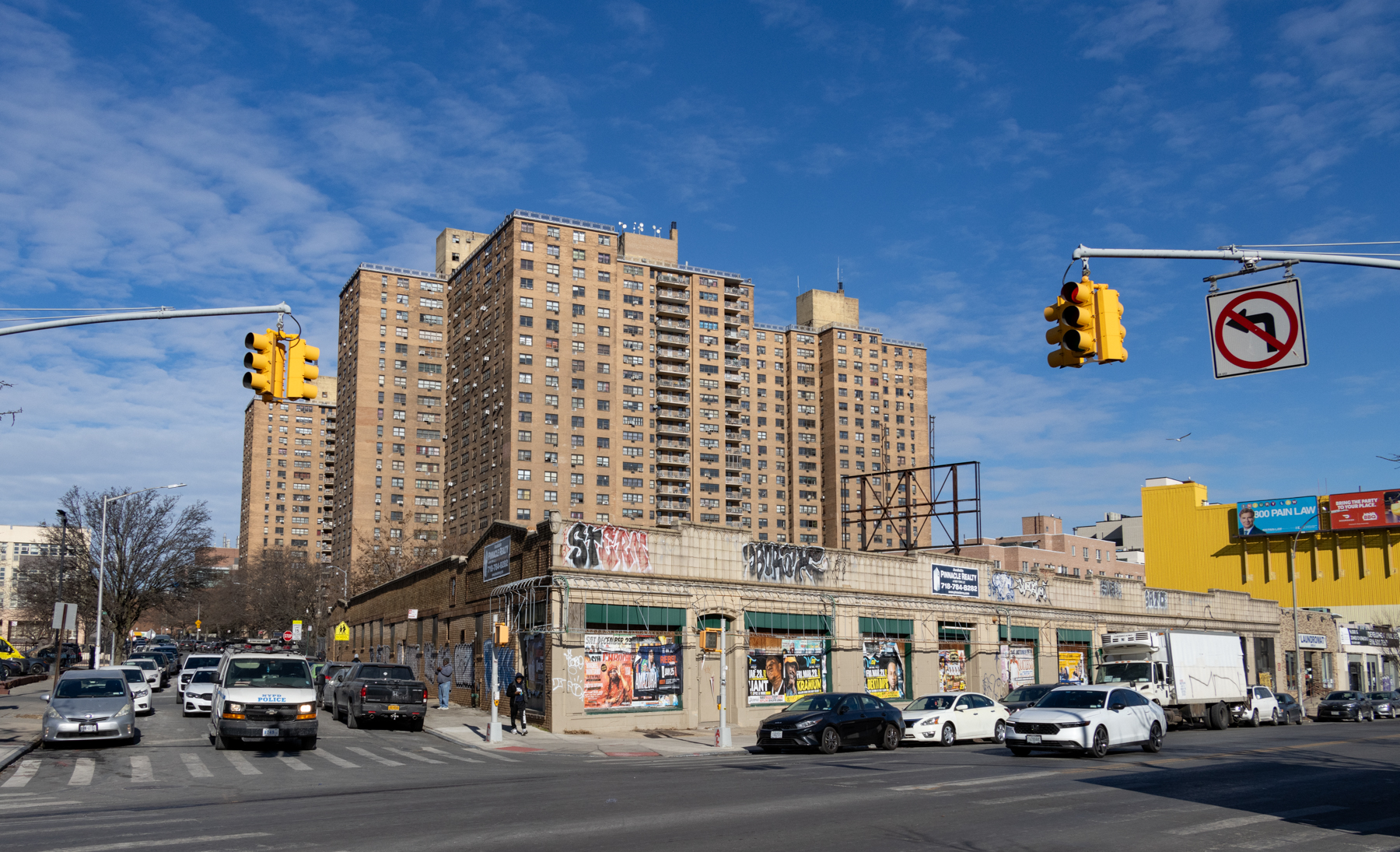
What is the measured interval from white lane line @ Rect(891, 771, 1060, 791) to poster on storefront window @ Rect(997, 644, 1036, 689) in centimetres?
2748

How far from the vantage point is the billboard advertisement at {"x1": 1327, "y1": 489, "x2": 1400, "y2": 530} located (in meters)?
70.3

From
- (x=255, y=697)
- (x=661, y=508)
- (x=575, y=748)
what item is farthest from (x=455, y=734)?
(x=661, y=508)

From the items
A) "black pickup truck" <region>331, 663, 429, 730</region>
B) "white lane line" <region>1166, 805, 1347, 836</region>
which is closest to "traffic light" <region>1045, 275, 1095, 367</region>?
"white lane line" <region>1166, 805, 1347, 836</region>

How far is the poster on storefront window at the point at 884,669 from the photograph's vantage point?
3981 cm

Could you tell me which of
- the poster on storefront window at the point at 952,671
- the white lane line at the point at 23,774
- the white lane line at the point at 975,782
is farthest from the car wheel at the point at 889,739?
the white lane line at the point at 23,774

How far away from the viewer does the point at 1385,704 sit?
49.0 m

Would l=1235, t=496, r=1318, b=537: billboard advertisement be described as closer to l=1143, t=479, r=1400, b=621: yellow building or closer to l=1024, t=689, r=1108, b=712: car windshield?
l=1143, t=479, r=1400, b=621: yellow building

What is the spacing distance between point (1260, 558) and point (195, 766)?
7611cm

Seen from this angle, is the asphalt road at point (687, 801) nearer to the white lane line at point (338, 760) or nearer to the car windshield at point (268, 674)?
the white lane line at point (338, 760)

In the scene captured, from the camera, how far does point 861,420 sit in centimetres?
15888

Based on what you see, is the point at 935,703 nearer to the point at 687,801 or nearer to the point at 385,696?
the point at 385,696

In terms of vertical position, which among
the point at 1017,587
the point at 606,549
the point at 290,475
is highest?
the point at 290,475

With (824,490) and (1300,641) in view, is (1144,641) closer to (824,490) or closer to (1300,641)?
(1300,641)

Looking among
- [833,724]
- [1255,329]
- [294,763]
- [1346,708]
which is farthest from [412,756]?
[1346,708]
